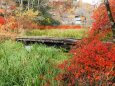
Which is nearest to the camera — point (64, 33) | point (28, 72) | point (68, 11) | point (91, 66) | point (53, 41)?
point (28, 72)

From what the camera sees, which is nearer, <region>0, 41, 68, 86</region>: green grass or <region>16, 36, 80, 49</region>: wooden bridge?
<region>0, 41, 68, 86</region>: green grass

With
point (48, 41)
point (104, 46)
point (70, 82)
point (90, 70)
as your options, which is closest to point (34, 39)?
point (48, 41)

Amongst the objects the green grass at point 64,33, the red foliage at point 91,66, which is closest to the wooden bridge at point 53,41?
the green grass at point 64,33

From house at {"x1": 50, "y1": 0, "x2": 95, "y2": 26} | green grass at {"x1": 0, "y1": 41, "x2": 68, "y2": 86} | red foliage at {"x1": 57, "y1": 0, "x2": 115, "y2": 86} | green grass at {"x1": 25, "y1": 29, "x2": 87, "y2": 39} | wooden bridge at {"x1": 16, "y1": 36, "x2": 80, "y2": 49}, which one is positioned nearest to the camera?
red foliage at {"x1": 57, "y1": 0, "x2": 115, "y2": 86}

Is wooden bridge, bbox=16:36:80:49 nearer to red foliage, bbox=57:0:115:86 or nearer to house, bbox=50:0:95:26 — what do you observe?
red foliage, bbox=57:0:115:86

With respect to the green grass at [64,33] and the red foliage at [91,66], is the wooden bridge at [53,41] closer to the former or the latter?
the green grass at [64,33]

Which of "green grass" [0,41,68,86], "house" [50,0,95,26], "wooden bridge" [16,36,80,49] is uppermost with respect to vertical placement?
"green grass" [0,41,68,86]

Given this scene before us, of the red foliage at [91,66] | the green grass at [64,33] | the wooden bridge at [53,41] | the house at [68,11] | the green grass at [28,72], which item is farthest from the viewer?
the house at [68,11]

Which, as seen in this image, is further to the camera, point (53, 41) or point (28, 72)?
point (53, 41)

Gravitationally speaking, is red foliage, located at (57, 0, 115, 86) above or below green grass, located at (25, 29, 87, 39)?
above

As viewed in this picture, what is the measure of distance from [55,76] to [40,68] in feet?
3.36

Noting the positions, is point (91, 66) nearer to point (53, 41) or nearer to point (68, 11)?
point (53, 41)

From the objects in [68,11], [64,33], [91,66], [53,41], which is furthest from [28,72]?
[68,11]

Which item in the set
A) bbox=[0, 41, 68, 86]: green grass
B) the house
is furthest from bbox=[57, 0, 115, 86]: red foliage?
the house
